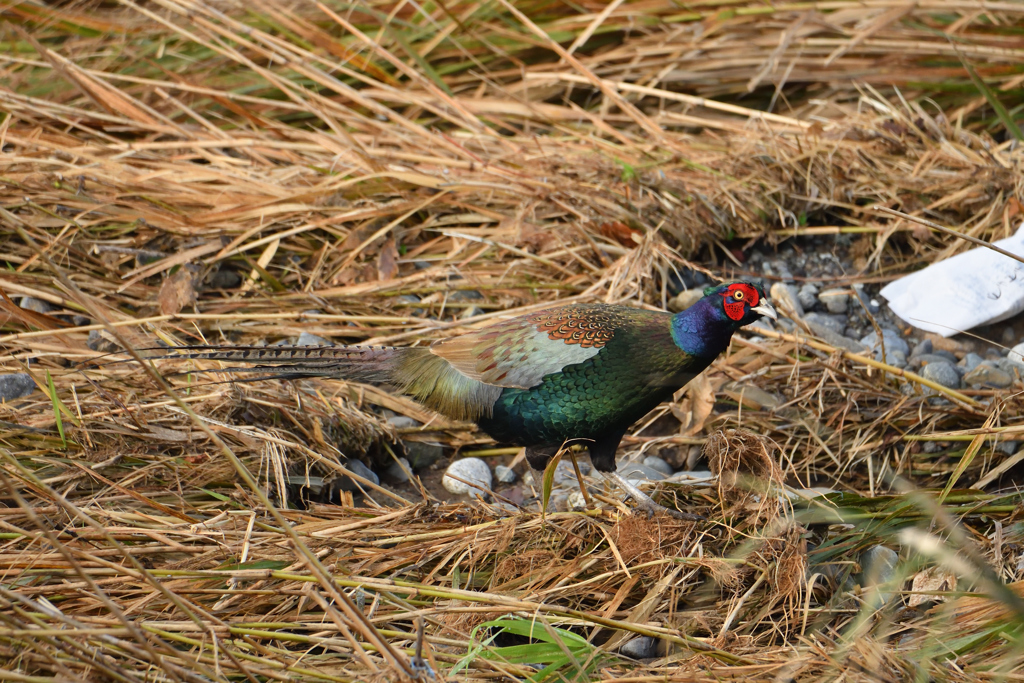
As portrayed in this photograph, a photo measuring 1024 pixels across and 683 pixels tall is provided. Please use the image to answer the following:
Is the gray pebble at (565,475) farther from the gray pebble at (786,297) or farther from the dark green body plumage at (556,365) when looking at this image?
the gray pebble at (786,297)

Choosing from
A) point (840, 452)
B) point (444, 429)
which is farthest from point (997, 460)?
point (444, 429)

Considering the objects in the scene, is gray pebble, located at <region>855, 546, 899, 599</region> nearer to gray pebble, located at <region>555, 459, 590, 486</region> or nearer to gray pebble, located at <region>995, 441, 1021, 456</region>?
gray pebble, located at <region>995, 441, 1021, 456</region>

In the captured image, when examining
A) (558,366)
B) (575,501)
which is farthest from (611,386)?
(575,501)

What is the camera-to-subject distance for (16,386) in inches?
107

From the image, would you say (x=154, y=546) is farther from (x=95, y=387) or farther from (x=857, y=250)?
(x=857, y=250)

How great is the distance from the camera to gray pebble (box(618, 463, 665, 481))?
8.94 ft

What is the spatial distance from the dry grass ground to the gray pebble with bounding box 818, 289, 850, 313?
141 mm

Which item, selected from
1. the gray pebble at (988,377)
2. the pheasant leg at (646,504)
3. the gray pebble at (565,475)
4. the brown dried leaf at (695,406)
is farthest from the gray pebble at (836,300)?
the pheasant leg at (646,504)

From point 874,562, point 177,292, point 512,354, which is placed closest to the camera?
point 874,562

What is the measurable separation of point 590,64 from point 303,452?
2.79 metres

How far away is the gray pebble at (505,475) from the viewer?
290cm

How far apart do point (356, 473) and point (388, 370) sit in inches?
13.9

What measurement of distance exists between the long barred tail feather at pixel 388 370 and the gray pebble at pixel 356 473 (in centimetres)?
29

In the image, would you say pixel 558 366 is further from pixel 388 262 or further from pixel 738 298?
pixel 388 262
